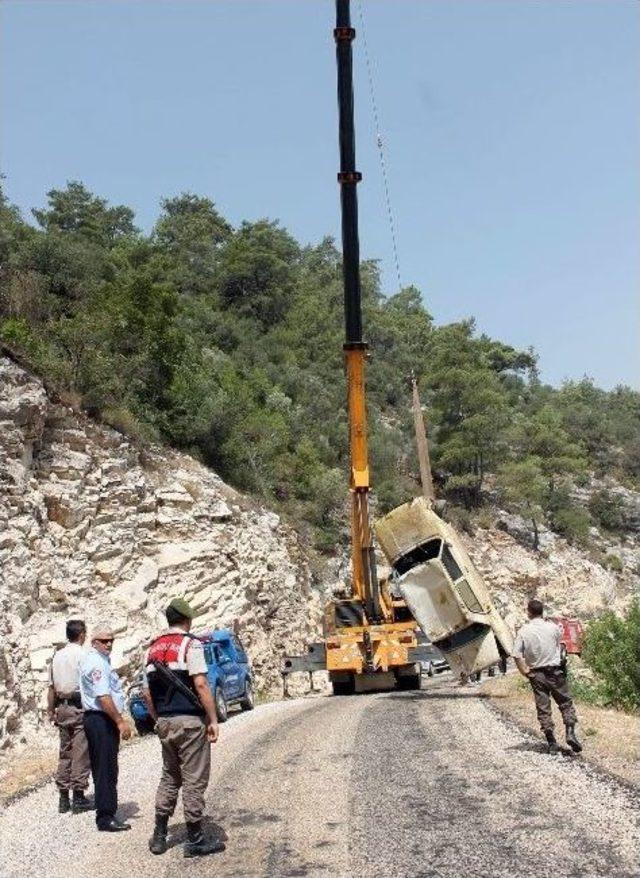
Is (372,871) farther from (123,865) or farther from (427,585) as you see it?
(427,585)

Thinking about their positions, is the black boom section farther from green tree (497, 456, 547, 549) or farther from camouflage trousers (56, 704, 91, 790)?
green tree (497, 456, 547, 549)

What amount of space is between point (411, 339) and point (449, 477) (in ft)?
97.6

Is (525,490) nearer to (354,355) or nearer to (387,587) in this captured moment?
(387,587)

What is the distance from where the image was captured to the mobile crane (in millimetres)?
18688

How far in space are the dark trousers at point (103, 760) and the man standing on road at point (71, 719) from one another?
0.56 m

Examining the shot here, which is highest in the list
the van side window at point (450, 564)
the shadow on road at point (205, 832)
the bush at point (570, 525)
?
the bush at point (570, 525)

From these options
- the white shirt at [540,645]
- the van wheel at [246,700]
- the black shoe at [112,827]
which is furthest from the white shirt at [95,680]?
the van wheel at [246,700]

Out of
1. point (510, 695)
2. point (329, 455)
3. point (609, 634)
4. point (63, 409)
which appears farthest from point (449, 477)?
point (510, 695)

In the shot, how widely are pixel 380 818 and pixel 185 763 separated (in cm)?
164

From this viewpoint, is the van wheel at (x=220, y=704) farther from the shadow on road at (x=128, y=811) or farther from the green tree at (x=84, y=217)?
the green tree at (x=84, y=217)

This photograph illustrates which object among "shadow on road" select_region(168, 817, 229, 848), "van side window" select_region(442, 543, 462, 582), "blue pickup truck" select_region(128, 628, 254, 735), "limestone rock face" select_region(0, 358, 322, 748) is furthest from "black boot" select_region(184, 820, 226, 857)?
"van side window" select_region(442, 543, 462, 582)

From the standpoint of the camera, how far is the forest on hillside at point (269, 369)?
95.0 ft

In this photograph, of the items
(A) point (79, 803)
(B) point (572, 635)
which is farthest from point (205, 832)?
(B) point (572, 635)

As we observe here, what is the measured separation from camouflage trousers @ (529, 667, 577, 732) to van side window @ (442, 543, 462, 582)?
7.69m
